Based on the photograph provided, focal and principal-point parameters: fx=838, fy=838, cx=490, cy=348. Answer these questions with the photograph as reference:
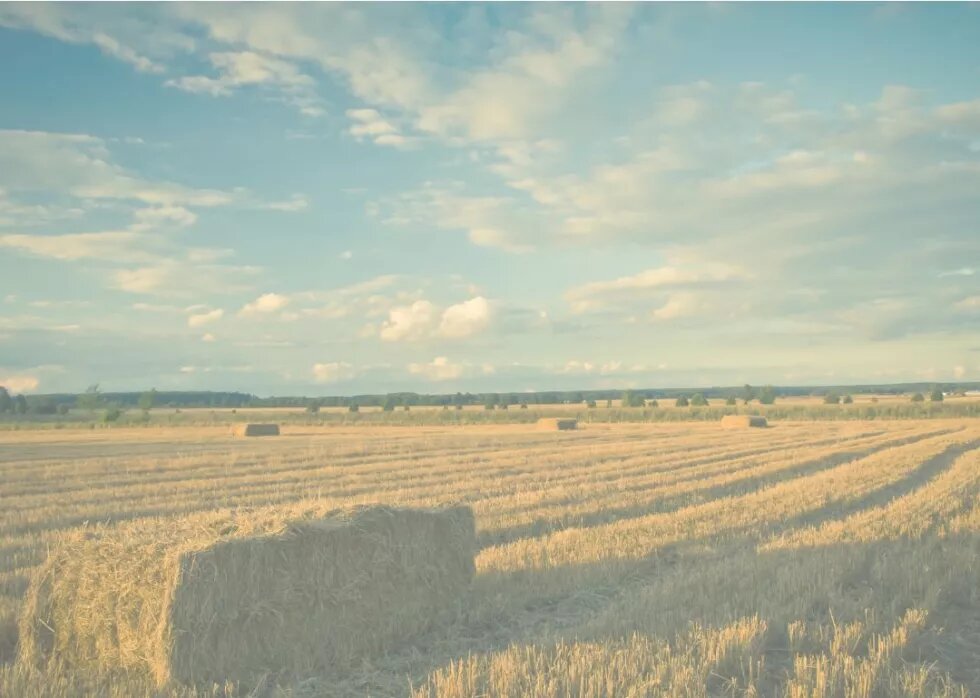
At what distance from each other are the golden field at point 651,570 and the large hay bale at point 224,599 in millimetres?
243

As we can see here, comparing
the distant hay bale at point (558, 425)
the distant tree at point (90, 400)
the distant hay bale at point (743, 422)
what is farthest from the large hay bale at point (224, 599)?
the distant tree at point (90, 400)

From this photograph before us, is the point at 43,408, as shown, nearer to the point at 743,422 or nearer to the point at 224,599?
the point at 743,422

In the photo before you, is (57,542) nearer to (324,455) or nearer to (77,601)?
(77,601)

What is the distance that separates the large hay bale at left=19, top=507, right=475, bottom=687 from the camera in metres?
6.55

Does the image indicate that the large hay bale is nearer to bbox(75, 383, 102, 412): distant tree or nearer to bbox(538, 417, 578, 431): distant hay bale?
bbox(538, 417, 578, 431): distant hay bale

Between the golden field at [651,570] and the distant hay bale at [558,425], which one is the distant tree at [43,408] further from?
the golden field at [651,570]

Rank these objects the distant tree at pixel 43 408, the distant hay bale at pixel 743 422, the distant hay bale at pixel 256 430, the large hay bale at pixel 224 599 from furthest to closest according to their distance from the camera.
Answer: the distant tree at pixel 43 408, the distant hay bale at pixel 743 422, the distant hay bale at pixel 256 430, the large hay bale at pixel 224 599

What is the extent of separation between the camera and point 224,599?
6699 millimetres

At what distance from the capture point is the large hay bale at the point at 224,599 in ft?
21.5

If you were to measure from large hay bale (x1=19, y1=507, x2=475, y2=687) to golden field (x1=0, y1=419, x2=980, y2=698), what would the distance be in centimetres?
24

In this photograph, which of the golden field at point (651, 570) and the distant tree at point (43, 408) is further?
the distant tree at point (43, 408)

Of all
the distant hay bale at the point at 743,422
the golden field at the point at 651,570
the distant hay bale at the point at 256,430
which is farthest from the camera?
the distant hay bale at the point at 743,422

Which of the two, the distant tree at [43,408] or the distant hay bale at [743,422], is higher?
the distant tree at [43,408]

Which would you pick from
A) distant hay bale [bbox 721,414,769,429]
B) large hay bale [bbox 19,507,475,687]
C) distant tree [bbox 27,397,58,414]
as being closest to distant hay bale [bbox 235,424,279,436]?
distant hay bale [bbox 721,414,769,429]
